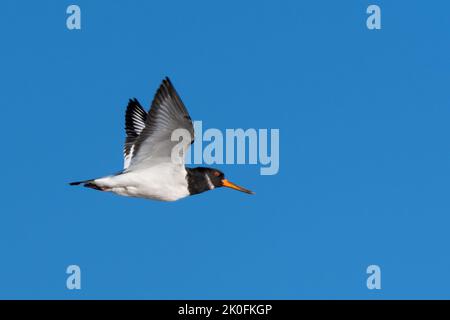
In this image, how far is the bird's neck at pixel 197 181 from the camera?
1694 cm

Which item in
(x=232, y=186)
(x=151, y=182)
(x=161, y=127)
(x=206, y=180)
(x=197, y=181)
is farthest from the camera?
(x=232, y=186)

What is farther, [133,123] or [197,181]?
[133,123]

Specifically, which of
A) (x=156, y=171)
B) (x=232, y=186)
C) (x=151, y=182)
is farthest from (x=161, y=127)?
(x=232, y=186)

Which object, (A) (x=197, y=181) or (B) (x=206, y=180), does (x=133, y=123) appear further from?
(A) (x=197, y=181)

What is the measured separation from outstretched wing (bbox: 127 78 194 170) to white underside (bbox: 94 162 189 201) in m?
0.15

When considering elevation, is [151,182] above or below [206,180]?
below

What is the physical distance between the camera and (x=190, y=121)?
1590 cm

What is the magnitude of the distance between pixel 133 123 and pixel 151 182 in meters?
2.80

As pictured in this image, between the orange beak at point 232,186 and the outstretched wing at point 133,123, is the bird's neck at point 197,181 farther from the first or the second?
the outstretched wing at point 133,123

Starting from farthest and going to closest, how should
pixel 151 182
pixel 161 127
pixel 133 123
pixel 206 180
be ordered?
pixel 133 123 → pixel 206 180 → pixel 151 182 → pixel 161 127

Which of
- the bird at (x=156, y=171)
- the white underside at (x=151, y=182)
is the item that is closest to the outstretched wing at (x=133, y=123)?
the bird at (x=156, y=171)

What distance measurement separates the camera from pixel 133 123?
19156 millimetres

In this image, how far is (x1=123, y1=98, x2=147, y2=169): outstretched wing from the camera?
18516 mm
